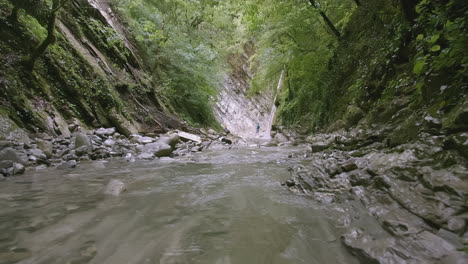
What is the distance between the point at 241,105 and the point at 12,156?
25.7 metres

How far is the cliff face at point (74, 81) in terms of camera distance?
5680 mm

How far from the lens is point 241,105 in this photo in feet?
95.5

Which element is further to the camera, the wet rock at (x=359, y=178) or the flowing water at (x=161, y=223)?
the wet rock at (x=359, y=178)

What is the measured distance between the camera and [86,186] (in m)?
3.30

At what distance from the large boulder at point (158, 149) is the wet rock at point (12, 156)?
2.58 m

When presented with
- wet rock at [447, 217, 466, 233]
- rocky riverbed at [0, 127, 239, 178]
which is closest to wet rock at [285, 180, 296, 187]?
wet rock at [447, 217, 466, 233]

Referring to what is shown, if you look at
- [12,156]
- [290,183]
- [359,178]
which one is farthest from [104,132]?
[359,178]

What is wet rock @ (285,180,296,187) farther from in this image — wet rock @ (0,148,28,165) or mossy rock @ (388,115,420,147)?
wet rock @ (0,148,28,165)

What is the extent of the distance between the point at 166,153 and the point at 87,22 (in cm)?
757

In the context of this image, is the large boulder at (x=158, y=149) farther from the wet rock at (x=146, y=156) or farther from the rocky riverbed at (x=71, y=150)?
the wet rock at (x=146, y=156)

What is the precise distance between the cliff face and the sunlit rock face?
13.0m

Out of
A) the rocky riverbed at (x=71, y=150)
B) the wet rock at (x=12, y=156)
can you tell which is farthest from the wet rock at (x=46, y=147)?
the wet rock at (x=12, y=156)

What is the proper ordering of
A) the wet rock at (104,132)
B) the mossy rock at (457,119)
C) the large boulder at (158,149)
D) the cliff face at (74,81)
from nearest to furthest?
the mossy rock at (457,119), the cliff face at (74,81), the large boulder at (158,149), the wet rock at (104,132)

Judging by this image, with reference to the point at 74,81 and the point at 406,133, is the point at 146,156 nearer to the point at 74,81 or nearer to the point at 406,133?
the point at 74,81
